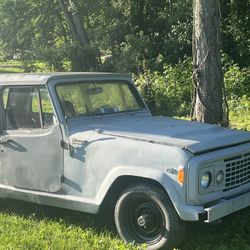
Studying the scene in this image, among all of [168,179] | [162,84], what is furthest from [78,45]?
[168,179]

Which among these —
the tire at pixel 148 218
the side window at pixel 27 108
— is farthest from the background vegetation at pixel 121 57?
the side window at pixel 27 108

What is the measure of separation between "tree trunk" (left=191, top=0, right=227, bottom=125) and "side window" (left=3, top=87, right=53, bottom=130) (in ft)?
10.5

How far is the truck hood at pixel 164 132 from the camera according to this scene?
15.4 feet

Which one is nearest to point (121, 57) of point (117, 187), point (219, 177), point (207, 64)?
point (207, 64)

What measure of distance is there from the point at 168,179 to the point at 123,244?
2.71 feet

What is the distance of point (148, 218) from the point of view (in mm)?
4688

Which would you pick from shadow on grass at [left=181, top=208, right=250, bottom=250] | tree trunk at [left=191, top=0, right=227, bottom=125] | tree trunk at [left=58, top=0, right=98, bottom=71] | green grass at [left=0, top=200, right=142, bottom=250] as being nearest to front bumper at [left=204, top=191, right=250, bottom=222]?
shadow on grass at [left=181, top=208, right=250, bottom=250]

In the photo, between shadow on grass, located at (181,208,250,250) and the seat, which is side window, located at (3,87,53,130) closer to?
the seat

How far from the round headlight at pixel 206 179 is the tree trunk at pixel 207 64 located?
3.50 m

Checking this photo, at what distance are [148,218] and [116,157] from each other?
2.15 ft

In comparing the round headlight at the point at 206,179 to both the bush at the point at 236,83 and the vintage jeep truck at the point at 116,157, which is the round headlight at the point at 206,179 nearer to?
the vintage jeep truck at the point at 116,157

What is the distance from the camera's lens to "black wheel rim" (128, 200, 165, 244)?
4.65 metres

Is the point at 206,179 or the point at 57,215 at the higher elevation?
the point at 206,179

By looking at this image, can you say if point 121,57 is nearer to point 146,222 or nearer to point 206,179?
point 146,222
